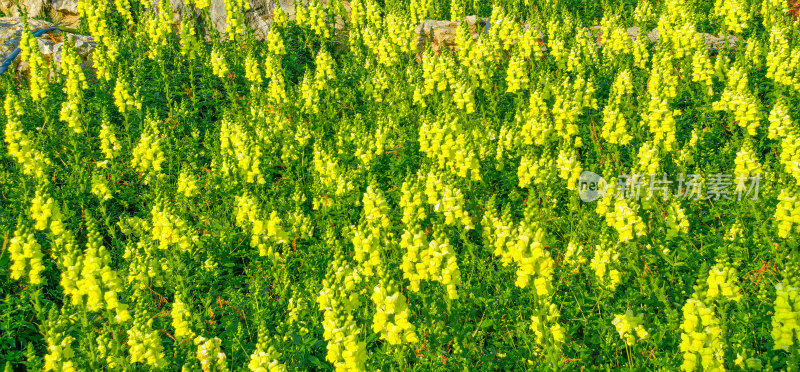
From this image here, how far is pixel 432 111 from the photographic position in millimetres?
8812

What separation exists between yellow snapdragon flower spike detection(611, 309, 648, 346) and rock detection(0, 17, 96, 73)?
9.73 meters

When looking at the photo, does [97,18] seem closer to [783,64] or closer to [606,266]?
[606,266]

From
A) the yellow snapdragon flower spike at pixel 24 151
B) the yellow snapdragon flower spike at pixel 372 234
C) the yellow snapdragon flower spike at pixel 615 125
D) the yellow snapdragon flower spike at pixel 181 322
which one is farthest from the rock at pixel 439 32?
the yellow snapdragon flower spike at pixel 181 322

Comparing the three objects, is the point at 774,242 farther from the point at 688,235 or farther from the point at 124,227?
the point at 124,227

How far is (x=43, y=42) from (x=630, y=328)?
1076 centimetres

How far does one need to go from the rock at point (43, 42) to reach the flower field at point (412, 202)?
0.45m

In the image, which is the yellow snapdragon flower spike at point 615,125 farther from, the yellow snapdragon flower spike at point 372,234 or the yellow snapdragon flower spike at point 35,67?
the yellow snapdragon flower spike at point 35,67

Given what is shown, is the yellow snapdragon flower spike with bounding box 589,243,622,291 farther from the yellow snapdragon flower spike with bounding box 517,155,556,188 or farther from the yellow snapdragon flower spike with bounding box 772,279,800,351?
the yellow snapdragon flower spike with bounding box 517,155,556,188

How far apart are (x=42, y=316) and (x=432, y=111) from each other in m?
5.37

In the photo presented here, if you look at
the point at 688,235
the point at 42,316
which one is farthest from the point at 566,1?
the point at 42,316

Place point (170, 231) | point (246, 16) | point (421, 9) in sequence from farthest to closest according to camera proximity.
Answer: point (246, 16) < point (421, 9) < point (170, 231)

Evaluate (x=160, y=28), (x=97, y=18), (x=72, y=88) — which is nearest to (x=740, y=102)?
(x=72, y=88)

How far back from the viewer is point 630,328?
14.5 ft

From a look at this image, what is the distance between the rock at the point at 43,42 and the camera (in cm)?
1091
